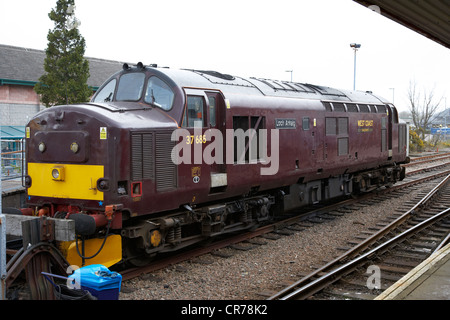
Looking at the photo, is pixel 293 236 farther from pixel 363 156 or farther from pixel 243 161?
pixel 363 156

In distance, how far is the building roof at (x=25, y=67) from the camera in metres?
25.9

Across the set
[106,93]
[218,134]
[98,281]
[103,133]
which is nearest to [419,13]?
[218,134]

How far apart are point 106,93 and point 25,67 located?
20772 millimetres

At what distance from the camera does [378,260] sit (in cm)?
965

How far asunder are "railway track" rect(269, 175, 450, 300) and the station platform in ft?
2.70

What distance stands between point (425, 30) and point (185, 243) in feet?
26.3

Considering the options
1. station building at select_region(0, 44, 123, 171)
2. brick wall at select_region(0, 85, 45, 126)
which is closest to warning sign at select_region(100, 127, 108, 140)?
station building at select_region(0, 44, 123, 171)

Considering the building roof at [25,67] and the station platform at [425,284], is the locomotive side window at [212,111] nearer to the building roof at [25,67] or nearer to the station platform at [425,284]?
the station platform at [425,284]

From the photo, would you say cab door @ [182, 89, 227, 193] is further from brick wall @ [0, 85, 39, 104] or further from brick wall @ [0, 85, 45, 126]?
brick wall @ [0, 85, 39, 104]

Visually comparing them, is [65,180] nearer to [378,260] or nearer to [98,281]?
[98,281]

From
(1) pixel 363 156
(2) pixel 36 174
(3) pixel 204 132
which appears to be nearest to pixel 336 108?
(1) pixel 363 156

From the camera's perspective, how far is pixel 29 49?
31500 millimetres

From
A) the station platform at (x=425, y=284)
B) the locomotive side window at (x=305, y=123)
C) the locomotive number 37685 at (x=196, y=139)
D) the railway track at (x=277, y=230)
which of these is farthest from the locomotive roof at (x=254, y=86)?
the station platform at (x=425, y=284)

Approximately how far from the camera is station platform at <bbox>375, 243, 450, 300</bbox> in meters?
6.27
